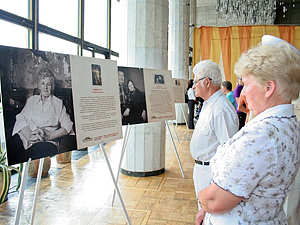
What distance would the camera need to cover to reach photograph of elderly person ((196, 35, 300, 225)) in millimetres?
933

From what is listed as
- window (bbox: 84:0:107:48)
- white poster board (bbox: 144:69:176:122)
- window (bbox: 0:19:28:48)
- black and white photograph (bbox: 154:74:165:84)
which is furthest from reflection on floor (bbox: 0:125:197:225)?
window (bbox: 84:0:107:48)

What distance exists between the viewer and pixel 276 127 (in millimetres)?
961

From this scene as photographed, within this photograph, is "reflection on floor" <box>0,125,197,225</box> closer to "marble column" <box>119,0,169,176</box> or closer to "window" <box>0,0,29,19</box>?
"marble column" <box>119,0,169,176</box>

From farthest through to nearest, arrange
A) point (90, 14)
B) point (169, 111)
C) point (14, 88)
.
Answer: point (90, 14), point (169, 111), point (14, 88)

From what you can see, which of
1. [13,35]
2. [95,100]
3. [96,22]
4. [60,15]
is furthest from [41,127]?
[96,22]

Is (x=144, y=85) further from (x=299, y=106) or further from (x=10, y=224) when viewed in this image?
(x=10, y=224)

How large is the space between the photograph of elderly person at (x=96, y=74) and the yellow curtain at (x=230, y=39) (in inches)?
292

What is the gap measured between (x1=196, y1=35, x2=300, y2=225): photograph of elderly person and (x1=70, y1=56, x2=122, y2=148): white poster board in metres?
1.35

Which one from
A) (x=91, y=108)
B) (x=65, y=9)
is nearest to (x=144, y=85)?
(x=91, y=108)

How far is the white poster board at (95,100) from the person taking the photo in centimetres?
215

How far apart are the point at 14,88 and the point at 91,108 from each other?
0.64 m

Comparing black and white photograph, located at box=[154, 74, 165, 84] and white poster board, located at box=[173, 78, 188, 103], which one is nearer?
black and white photograph, located at box=[154, 74, 165, 84]

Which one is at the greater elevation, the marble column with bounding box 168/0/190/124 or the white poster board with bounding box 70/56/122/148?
the marble column with bounding box 168/0/190/124

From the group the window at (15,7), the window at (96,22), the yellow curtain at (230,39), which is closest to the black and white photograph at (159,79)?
the window at (15,7)
